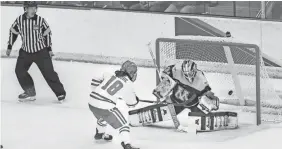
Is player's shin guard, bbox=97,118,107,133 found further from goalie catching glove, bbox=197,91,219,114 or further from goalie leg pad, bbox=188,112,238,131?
goalie catching glove, bbox=197,91,219,114

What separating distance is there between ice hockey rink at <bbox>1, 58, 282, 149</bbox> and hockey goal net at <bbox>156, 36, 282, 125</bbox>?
0.40ft

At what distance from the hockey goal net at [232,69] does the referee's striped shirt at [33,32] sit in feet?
3.27

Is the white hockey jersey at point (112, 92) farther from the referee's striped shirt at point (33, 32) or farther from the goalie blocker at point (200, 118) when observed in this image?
the referee's striped shirt at point (33, 32)

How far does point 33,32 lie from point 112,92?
1719 mm

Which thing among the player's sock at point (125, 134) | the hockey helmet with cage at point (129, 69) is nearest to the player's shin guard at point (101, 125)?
the player's sock at point (125, 134)

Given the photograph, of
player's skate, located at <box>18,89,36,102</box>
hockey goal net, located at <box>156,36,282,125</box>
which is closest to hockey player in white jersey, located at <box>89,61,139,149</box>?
hockey goal net, located at <box>156,36,282,125</box>

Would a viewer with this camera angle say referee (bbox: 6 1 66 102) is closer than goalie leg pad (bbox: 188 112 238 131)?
No

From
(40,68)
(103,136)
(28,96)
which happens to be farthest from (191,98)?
(28,96)

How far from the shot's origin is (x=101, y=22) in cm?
1415

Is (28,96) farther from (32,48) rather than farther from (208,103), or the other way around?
(208,103)

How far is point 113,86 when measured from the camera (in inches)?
446

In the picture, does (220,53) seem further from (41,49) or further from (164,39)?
(41,49)

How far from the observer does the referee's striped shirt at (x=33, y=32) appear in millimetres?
12766

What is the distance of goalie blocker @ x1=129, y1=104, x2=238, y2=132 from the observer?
39.3ft
